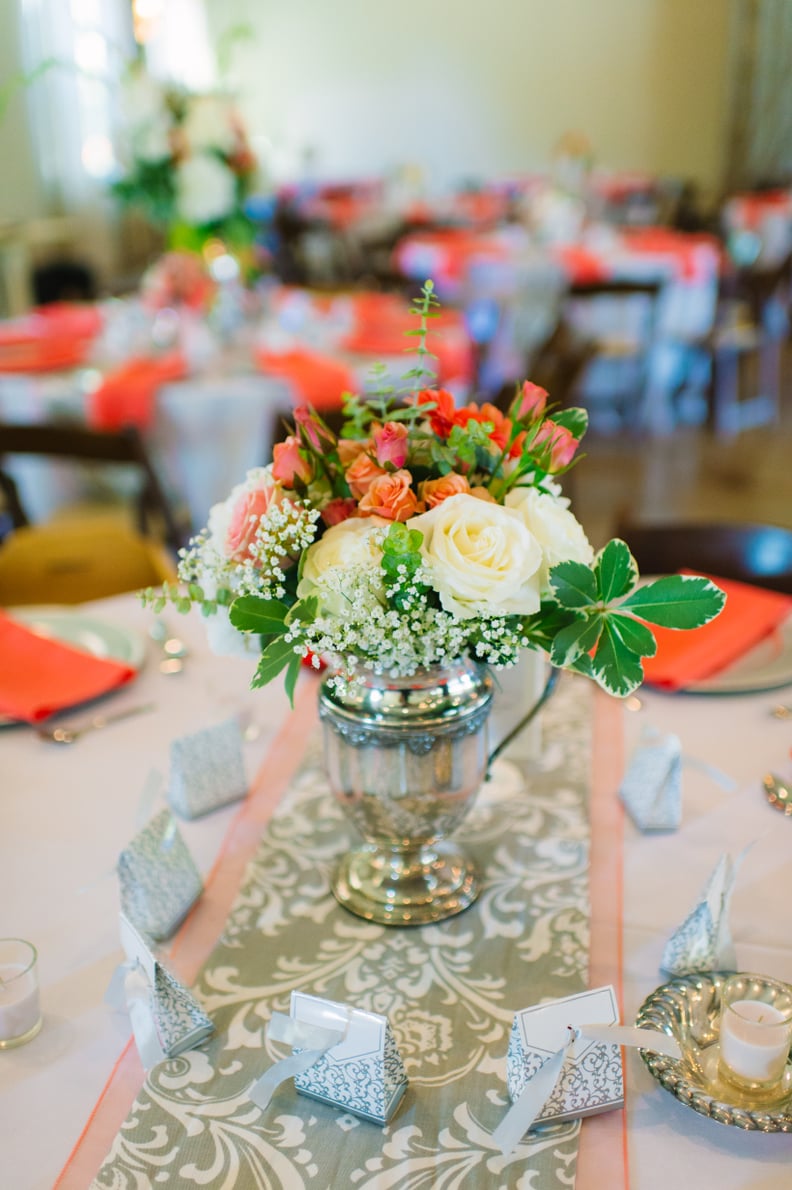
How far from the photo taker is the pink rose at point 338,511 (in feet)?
3.10

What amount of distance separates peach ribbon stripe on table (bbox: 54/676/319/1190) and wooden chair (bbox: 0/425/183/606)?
45.6 inches

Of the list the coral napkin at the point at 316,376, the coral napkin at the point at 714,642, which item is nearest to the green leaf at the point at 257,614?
the coral napkin at the point at 714,642

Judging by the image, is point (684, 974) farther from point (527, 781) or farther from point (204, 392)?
point (204, 392)

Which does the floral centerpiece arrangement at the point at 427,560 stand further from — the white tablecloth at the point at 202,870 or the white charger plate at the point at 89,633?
the white charger plate at the point at 89,633

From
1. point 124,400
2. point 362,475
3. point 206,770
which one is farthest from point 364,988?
point 124,400

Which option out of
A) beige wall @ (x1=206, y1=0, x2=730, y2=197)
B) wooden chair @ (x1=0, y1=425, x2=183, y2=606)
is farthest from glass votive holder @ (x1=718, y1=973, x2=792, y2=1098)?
beige wall @ (x1=206, y1=0, x2=730, y2=197)

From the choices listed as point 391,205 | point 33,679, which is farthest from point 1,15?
point 33,679

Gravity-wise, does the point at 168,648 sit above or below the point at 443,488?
below

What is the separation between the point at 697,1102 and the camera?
79 cm

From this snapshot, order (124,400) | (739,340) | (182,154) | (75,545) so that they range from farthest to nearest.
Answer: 1. (739,340)
2. (182,154)
3. (124,400)
4. (75,545)

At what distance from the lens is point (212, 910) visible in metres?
1.06

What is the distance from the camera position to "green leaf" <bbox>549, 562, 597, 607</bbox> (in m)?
0.87

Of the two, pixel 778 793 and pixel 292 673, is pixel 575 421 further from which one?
pixel 778 793

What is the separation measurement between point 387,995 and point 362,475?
46 cm
